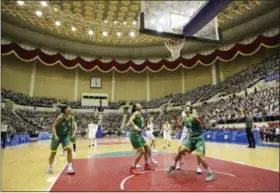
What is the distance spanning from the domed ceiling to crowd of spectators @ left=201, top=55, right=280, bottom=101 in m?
5.66

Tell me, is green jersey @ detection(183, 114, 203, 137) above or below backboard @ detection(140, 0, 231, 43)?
below

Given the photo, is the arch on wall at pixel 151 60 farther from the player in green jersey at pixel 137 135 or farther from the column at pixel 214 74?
the player in green jersey at pixel 137 135

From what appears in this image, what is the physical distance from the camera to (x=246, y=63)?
26.0 meters

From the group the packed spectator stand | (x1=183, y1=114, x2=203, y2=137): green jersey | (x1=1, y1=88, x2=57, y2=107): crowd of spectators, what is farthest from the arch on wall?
(x1=183, y1=114, x2=203, y2=137): green jersey

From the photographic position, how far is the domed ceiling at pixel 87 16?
64.6ft

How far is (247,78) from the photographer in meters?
21.3

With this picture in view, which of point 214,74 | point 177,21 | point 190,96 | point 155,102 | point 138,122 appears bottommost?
point 138,122

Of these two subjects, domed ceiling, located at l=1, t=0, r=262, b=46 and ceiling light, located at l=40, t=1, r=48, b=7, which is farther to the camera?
domed ceiling, located at l=1, t=0, r=262, b=46

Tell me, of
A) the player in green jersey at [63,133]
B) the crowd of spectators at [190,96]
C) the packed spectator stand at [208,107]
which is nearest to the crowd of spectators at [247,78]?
the packed spectator stand at [208,107]

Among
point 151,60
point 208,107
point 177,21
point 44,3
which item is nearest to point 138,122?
point 177,21

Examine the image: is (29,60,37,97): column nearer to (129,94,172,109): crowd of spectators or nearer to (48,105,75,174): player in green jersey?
(129,94,172,109): crowd of spectators

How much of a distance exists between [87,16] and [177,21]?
15.1 m

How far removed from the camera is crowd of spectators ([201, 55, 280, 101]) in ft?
60.7

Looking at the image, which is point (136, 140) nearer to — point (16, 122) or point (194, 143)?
point (194, 143)
